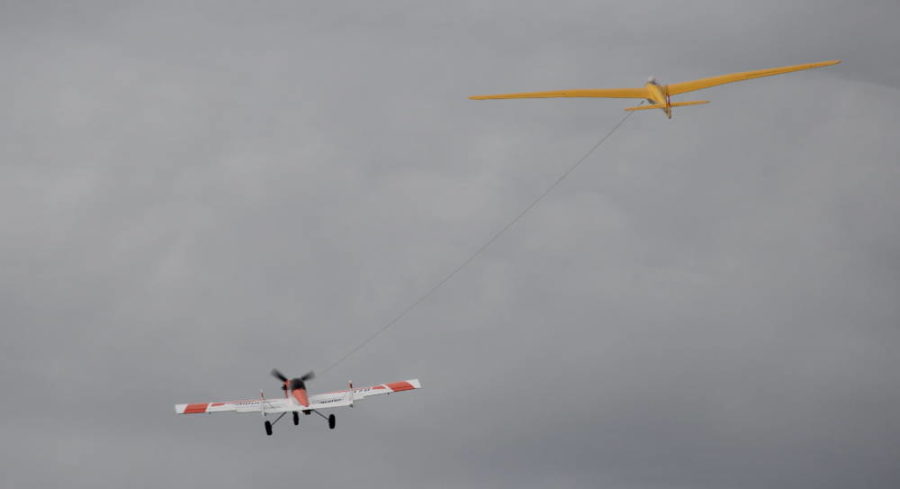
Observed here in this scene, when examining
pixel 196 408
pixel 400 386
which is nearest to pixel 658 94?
pixel 400 386

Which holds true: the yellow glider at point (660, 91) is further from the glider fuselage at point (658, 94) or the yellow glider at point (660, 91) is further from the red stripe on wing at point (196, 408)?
the red stripe on wing at point (196, 408)

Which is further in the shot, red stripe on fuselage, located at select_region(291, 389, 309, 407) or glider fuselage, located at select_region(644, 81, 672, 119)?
red stripe on fuselage, located at select_region(291, 389, 309, 407)

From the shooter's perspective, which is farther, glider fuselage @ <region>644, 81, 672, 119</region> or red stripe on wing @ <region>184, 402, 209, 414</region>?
red stripe on wing @ <region>184, 402, 209, 414</region>

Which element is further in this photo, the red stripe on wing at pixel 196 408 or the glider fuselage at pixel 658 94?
the red stripe on wing at pixel 196 408

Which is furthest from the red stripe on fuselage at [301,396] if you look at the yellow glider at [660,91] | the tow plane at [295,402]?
the yellow glider at [660,91]

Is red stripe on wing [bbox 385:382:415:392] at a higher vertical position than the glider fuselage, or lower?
lower

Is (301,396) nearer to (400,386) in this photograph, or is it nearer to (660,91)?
(400,386)

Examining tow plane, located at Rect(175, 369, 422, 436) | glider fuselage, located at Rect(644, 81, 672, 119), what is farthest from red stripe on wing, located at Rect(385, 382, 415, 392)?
glider fuselage, located at Rect(644, 81, 672, 119)

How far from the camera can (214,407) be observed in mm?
180750

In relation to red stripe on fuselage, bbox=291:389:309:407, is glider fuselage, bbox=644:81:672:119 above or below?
above

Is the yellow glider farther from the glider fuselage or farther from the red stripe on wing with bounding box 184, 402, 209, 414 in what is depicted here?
the red stripe on wing with bounding box 184, 402, 209, 414

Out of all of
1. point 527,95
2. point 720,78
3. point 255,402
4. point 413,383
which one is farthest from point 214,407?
point 720,78

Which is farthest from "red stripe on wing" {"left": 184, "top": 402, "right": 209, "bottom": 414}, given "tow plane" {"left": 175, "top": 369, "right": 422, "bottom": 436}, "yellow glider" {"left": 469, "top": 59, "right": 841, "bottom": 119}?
"yellow glider" {"left": 469, "top": 59, "right": 841, "bottom": 119}

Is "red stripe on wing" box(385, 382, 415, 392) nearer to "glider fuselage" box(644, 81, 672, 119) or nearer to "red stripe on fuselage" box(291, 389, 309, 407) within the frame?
"red stripe on fuselage" box(291, 389, 309, 407)
